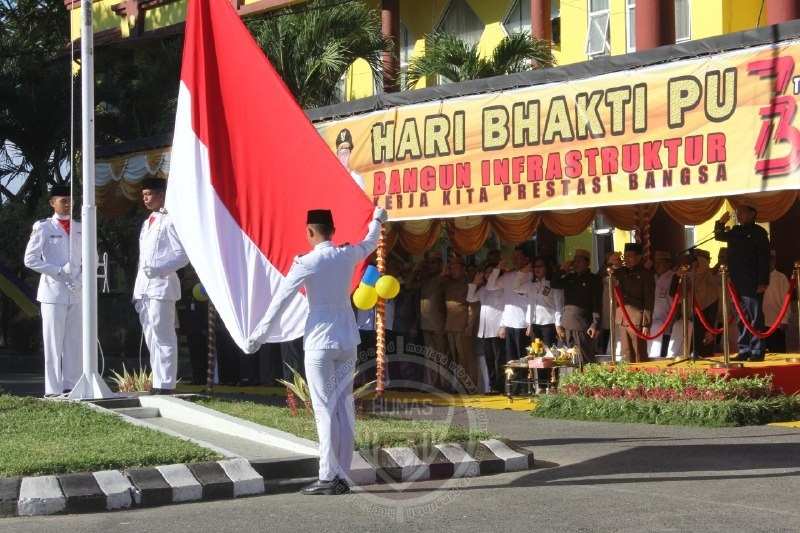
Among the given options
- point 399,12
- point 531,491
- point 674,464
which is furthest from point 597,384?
point 399,12

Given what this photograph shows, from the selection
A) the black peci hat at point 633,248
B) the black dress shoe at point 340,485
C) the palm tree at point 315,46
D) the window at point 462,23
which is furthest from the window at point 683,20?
the black dress shoe at point 340,485

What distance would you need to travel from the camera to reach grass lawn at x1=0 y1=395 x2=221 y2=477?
866 cm

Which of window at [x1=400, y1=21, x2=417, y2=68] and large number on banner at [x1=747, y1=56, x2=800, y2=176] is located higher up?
window at [x1=400, y1=21, x2=417, y2=68]

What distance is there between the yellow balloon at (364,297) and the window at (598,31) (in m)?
13.9

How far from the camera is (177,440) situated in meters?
9.84

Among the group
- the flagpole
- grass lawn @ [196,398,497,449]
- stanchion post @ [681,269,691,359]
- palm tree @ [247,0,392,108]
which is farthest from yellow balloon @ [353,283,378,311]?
palm tree @ [247,0,392,108]

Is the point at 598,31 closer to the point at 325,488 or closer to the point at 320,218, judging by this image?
the point at 320,218

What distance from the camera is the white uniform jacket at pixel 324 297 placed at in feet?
28.8

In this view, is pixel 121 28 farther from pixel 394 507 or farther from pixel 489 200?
pixel 394 507

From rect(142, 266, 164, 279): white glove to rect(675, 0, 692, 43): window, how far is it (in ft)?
45.2

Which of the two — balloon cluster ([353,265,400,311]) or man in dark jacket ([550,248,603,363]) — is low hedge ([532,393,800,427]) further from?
man in dark jacket ([550,248,603,363])

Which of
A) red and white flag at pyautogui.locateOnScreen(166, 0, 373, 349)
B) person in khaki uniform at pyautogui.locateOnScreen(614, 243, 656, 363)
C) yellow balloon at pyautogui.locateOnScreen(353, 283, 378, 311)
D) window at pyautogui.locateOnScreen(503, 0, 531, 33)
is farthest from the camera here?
window at pyautogui.locateOnScreen(503, 0, 531, 33)

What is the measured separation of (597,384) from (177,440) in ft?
18.4

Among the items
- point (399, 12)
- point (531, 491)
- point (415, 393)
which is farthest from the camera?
point (399, 12)
